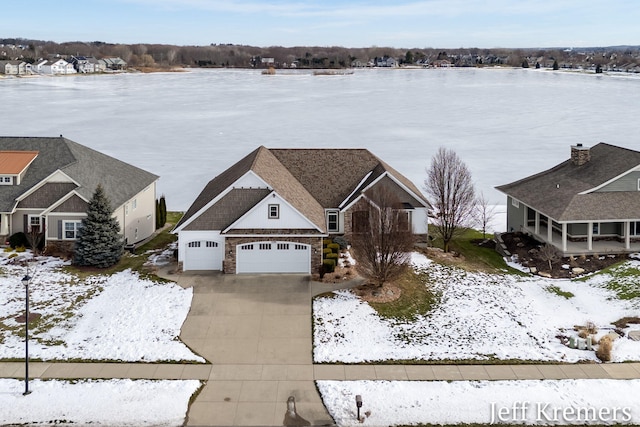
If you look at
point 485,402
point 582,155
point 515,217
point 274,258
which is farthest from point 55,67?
point 485,402

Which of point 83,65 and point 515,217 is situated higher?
point 83,65

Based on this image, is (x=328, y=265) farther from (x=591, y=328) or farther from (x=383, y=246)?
(x=591, y=328)

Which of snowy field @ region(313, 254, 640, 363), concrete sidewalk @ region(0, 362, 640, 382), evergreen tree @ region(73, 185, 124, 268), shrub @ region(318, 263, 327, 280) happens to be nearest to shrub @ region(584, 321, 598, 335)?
snowy field @ region(313, 254, 640, 363)

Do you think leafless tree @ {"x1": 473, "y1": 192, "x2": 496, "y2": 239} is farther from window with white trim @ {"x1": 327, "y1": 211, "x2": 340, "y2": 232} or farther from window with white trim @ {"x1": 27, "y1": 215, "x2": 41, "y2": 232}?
window with white trim @ {"x1": 27, "y1": 215, "x2": 41, "y2": 232}

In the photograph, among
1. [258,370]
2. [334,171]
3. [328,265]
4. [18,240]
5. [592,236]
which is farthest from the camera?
[334,171]

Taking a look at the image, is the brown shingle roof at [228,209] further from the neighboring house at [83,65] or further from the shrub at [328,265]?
the neighboring house at [83,65]

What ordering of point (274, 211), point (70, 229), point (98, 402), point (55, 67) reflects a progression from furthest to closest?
point (55, 67), point (70, 229), point (274, 211), point (98, 402)

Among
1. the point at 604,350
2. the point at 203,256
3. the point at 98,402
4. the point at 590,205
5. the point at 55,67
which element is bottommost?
the point at 98,402

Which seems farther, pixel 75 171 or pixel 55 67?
pixel 55 67
